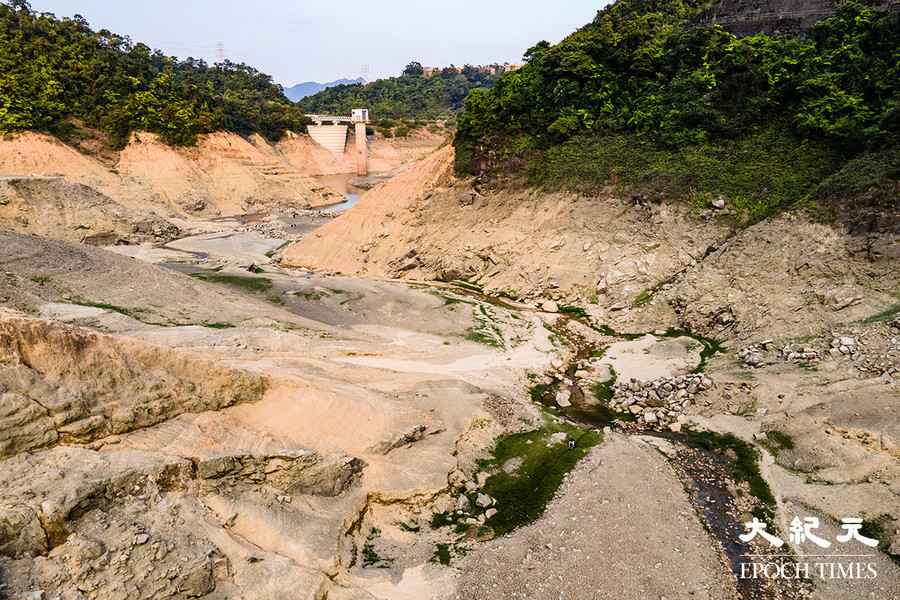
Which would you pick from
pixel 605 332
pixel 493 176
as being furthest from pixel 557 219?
pixel 605 332

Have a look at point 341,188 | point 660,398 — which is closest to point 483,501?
point 660,398

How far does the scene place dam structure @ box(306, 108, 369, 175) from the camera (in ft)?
357

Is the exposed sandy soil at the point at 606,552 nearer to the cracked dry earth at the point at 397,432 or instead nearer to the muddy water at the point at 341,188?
the cracked dry earth at the point at 397,432

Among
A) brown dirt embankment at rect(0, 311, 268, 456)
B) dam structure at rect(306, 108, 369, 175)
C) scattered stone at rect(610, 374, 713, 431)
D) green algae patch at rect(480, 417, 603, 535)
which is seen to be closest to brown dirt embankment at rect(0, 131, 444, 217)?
dam structure at rect(306, 108, 369, 175)

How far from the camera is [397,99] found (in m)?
172

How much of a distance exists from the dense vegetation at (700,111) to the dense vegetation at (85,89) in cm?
5037

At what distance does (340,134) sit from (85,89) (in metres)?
46.5

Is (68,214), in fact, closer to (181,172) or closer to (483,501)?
(181,172)

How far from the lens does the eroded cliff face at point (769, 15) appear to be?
41844 millimetres

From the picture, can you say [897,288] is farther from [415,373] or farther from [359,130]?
[359,130]

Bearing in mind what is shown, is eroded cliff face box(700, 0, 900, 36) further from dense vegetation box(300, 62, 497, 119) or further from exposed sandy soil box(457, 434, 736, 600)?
dense vegetation box(300, 62, 497, 119)

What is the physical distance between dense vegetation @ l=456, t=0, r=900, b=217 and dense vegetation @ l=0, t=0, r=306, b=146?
5037 cm

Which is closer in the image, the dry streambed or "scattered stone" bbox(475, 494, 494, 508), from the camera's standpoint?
the dry streambed

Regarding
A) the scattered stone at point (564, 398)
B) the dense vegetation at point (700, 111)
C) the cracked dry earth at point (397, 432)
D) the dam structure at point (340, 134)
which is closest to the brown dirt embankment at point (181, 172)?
the dam structure at point (340, 134)
